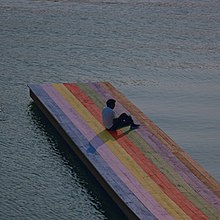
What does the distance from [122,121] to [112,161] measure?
7.72 feet

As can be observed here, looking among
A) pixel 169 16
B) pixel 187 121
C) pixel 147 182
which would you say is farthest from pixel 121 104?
pixel 169 16

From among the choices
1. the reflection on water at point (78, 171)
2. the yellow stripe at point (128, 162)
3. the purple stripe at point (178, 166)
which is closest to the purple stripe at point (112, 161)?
the yellow stripe at point (128, 162)

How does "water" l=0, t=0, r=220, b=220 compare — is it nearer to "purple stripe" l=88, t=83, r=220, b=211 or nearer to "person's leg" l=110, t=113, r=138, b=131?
Result: "purple stripe" l=88, t=83, r=220, b=211

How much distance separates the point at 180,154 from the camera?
60.8ft

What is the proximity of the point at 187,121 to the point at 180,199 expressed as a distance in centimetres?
645

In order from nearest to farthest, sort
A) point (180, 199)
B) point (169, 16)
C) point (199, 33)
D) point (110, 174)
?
1. point (180, 199)
2. point (110, 174)
3. point (199, 33)
4. point (169, 16)

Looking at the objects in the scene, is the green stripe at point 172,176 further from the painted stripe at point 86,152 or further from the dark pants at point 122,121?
the painted stripe at point 86,152

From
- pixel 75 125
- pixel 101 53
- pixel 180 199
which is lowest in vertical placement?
pixel 180 199

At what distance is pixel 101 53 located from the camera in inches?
1129

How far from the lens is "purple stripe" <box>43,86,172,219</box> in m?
15.5

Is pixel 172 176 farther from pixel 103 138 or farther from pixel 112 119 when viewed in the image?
pixel 112 119

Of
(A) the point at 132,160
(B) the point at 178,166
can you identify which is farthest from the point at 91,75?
(B) the point at 178,166

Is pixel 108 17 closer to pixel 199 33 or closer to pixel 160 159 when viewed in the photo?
pixel 199 33

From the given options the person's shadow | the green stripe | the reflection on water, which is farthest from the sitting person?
the reflection on water
